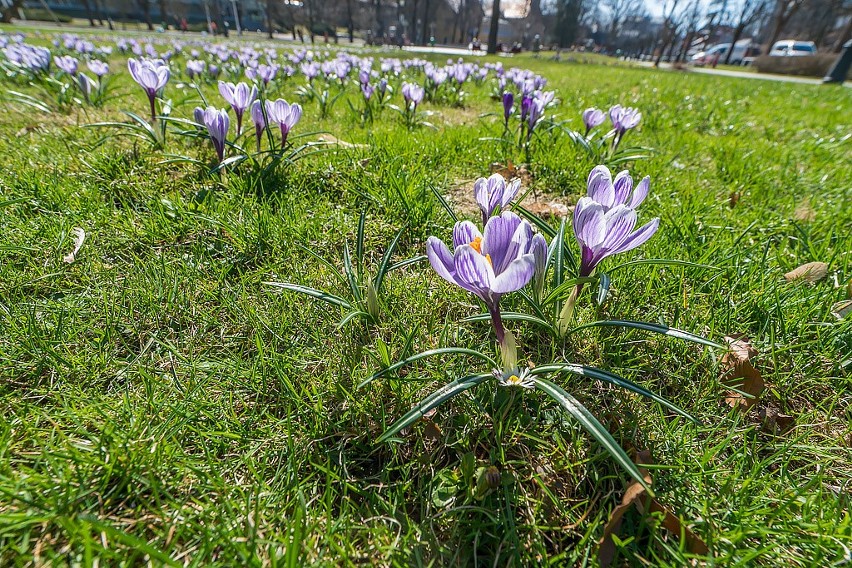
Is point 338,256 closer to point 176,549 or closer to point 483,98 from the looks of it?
point 176,549

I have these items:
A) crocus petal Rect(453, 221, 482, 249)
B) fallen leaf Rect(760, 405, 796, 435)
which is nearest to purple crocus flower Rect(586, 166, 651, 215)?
crocus petal Rect(453, 221, 482, 249)

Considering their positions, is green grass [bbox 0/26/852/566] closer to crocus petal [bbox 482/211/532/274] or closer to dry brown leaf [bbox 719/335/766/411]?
dry brown leaf [bbox 719/335/766/411]

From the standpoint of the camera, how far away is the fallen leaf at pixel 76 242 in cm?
148

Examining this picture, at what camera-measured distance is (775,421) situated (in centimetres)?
108

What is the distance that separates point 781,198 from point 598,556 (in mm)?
2614

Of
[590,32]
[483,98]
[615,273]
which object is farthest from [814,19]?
[615,273]

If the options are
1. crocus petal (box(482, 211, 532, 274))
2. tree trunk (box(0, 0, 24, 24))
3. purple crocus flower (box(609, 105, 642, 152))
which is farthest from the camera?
tree trunk (box(0, 0, 24, 24))

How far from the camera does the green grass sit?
806 mm

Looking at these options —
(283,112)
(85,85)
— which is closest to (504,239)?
(283,112)

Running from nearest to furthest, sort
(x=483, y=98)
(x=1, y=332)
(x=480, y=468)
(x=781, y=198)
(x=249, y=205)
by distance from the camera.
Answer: (x=480, y=468) < (x=1, y=332) < (x=249, y=205) < (x=781, y=198) < (x=483, y=98)

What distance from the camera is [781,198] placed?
241cm

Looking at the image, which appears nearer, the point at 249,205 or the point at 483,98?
the point at 249,205

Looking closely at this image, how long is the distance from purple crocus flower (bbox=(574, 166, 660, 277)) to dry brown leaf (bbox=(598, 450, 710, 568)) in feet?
1.79

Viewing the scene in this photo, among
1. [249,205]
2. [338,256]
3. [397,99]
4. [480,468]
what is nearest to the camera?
[480,468]
